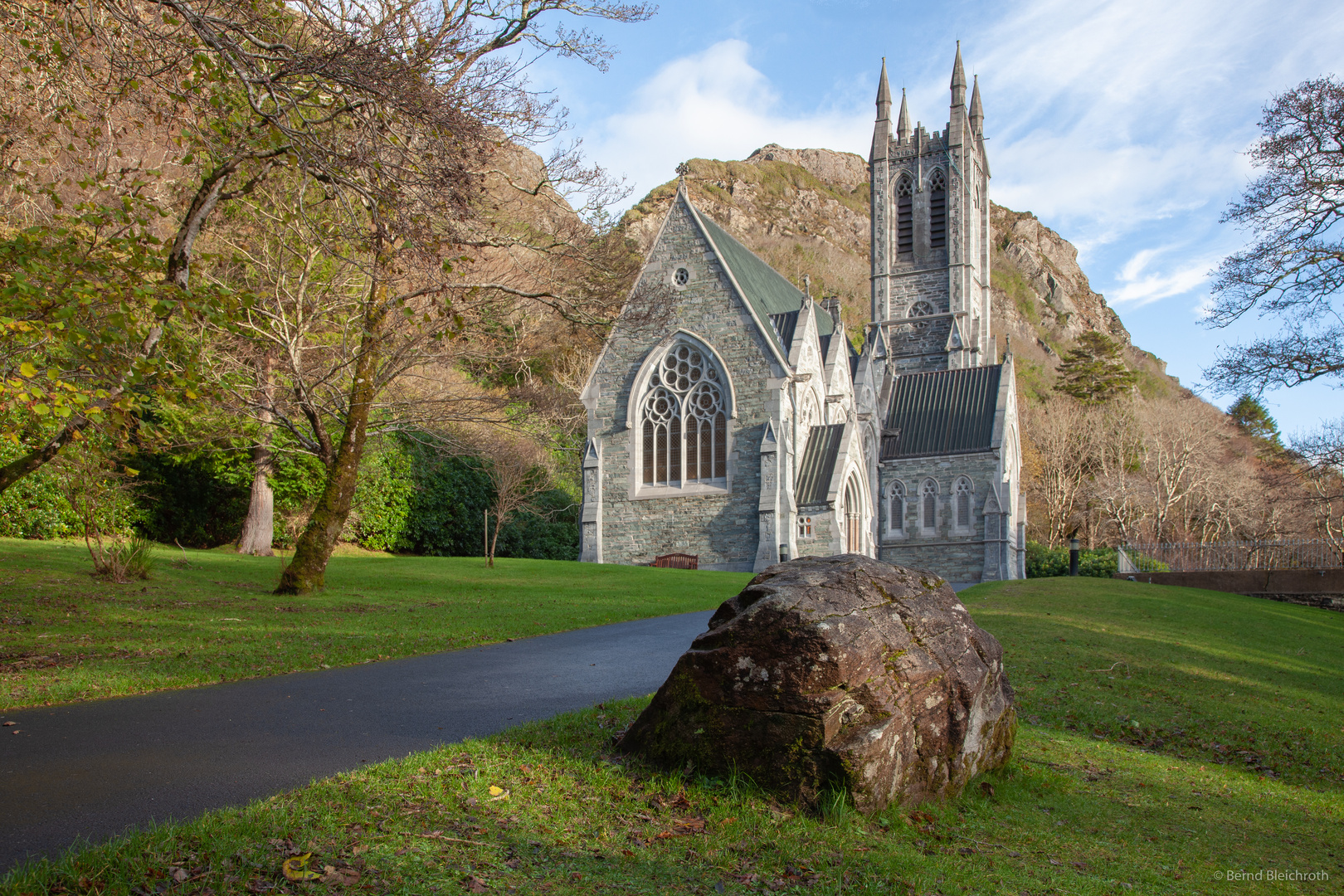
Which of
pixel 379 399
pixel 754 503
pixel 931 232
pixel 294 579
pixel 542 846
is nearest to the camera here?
pixel 542 846

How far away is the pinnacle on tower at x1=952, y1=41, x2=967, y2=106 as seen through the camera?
49344mm

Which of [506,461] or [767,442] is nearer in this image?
[506,461]

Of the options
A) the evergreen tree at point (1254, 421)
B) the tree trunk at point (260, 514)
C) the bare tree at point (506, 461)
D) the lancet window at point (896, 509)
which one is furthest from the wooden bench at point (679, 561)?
the evergreen tree at point (1254, 421)

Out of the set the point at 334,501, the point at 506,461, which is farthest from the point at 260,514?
the point at 334,501

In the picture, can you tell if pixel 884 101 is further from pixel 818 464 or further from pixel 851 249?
pixel 851 249

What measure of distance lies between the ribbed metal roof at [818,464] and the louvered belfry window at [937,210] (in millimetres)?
22671

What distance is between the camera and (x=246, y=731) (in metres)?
6.22

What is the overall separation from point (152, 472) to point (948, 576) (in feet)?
94.3

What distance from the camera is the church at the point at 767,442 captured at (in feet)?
96.8

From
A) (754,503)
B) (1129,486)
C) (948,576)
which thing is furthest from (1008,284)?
(754,503)

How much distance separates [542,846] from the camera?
434 cm

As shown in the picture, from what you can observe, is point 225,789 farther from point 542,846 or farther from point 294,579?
point 294,579

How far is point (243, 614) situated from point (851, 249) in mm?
127648

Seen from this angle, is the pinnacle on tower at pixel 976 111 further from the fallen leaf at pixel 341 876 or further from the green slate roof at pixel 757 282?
the fallen leaf at pixel 341 876
